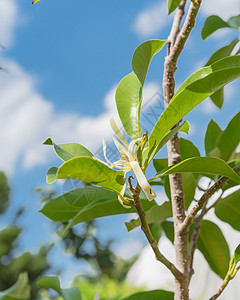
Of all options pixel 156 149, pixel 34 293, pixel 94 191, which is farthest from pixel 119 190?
pixel 34 293

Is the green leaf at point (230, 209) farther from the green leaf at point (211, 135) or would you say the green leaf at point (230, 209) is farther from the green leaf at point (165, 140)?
the green leaf at point (165, 140)

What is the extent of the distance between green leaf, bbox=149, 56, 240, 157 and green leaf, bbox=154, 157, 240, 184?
0.04 meters

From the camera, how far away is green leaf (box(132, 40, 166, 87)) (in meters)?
0.48

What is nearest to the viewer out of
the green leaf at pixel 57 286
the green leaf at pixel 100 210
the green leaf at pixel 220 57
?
the green leaf at pixel 100 210

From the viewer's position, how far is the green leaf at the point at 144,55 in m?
0.48

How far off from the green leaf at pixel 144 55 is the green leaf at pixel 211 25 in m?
0.41

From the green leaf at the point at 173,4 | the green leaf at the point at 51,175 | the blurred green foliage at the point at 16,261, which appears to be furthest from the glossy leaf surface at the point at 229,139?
the blurred green foliage at the point at 16,261

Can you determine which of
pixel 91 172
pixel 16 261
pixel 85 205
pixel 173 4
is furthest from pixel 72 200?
pixel 16 261

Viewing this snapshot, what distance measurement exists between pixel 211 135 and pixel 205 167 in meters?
0.37

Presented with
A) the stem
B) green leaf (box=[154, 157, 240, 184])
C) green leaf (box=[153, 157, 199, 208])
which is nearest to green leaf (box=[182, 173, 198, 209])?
green leaf (box=[153, 157, 199, 208])

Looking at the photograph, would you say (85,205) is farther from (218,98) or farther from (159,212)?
(218,98)

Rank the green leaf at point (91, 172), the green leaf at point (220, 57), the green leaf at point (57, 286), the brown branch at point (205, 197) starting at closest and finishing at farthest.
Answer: the green leaf at point (91, 172)
the brown branch at point (205, 197)
the green leaf at point (57, 286)
the green leaf at point (220, 57)

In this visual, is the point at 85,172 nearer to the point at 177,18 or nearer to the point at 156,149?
the point at 156,149

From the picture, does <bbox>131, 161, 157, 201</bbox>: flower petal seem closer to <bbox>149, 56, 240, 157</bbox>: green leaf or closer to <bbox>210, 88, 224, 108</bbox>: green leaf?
<bbox>149, 56, 240, 157</bbox>: green leaf
